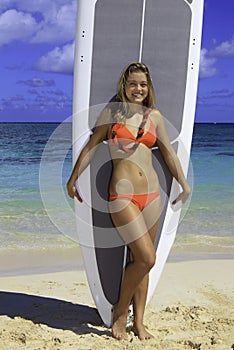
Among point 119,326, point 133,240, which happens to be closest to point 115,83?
point 133,240

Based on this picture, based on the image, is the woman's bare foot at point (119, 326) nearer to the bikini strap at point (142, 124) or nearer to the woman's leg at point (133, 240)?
the woman's leg at point (133, 240)

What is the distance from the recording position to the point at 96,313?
13.1 ft

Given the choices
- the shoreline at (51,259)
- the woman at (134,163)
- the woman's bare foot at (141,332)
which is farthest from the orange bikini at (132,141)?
the shoreline at (51,259)

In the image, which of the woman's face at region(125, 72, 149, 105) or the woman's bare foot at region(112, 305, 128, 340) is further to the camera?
the woman's bare foot at region(112, 305, 128, 340)

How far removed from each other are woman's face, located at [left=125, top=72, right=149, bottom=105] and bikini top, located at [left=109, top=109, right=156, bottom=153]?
116mm

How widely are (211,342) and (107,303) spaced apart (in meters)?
0.68

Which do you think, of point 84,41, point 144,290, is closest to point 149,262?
point 144,290

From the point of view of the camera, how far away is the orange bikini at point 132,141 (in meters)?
3.14

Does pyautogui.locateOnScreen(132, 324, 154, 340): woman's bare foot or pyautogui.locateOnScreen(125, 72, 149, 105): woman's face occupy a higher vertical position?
pyautogui.locateOnScreen(125, 72, 149, 105): woman's face

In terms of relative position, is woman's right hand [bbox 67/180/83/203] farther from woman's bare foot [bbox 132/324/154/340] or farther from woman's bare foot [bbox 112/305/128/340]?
woman's bare foot [bbox 132/324/154/340]

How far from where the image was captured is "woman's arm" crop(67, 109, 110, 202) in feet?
10.6

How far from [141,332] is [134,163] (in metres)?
1.03

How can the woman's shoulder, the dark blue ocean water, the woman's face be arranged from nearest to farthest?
the woman's face, the woman's shoulder, the dark blue ocean water

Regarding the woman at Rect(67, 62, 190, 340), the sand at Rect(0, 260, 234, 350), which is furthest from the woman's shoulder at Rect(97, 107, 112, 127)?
the sand at Rect(0, 260, 234, 350)
